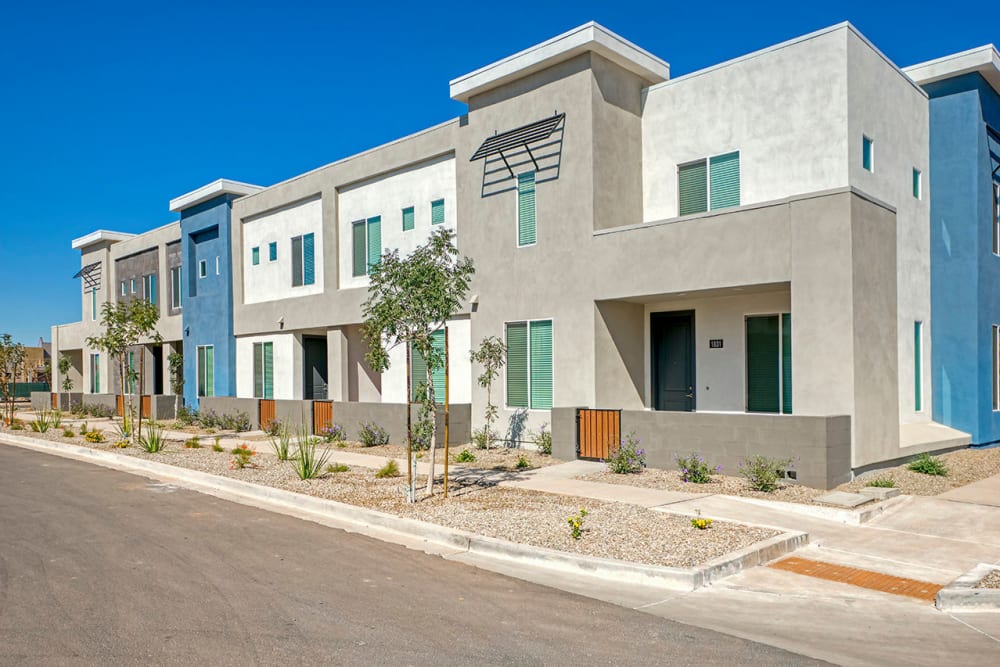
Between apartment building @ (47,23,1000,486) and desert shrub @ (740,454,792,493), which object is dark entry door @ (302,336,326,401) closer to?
apartment building @ (47,23,1000,486)

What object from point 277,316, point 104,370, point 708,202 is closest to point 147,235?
point 104,370

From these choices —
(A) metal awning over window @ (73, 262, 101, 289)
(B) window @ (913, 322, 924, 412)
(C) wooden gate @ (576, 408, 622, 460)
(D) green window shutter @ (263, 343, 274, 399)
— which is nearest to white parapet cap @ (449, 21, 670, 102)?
(C) wooden gate @ (576, 408, 622, 460)

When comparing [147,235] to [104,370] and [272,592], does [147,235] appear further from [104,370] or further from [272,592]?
[272,592]

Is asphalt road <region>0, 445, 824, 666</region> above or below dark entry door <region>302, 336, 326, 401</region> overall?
below

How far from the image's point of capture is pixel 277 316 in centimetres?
2734

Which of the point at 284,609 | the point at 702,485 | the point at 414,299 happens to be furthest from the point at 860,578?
the point at 414,299

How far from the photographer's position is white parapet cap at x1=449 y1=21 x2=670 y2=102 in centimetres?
1698

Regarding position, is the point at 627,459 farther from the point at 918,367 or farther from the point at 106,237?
the point at 106,237

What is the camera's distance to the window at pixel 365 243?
926 inches

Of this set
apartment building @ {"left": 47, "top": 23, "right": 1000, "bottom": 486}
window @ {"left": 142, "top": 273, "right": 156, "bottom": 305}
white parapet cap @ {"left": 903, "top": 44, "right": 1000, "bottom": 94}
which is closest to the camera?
apartment building @ {"left": 47, "top": 23, "right": 1000, "bottom": 486}

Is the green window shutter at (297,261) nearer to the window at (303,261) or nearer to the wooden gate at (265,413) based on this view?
the window at (303,261)

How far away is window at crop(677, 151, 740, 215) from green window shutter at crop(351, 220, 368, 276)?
10.1 meters

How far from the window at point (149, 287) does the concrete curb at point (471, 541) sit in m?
23.0

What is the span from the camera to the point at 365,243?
24.0 meters
